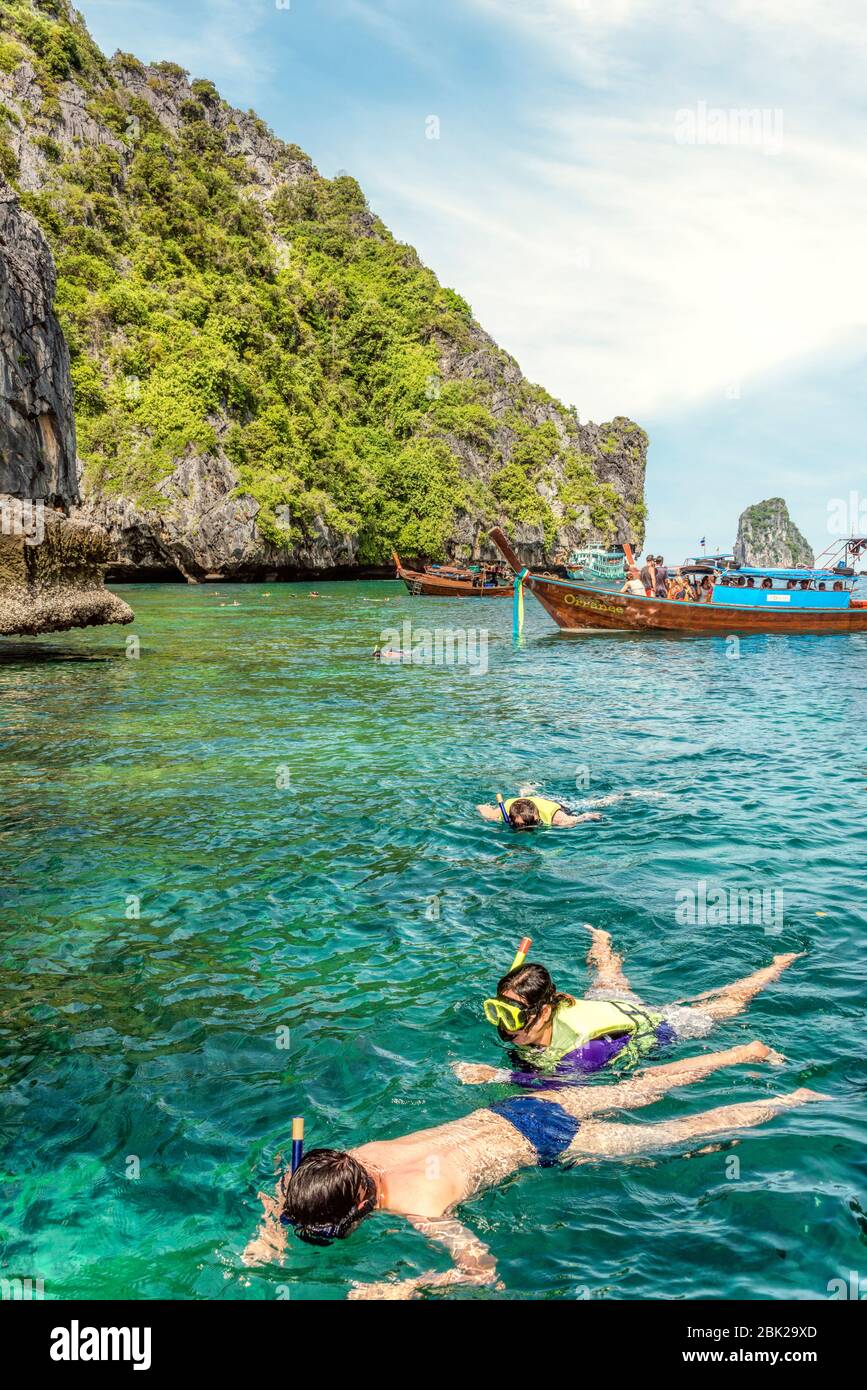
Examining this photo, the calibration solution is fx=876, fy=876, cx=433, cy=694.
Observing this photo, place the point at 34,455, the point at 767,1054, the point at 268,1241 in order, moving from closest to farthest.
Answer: the point at 268,1241 < the point at 767,1054 < the point at 34,455

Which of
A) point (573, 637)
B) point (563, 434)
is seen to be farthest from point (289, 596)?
point (563, 434)

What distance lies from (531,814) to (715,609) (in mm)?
25081

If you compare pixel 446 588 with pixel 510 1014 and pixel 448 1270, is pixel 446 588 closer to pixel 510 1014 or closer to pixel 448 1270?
pixel 510 1014

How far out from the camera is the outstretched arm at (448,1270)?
376cm

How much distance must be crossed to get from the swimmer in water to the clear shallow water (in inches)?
3.8

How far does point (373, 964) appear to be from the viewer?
263 inches

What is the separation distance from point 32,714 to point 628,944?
41.5 feet

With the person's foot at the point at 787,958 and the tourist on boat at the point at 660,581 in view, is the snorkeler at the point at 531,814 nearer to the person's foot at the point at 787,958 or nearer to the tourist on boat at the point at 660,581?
the person's foot at the point at 787,958

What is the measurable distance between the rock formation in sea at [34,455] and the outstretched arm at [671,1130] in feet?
65.4

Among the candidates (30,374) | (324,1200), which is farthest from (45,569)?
(324,1200)

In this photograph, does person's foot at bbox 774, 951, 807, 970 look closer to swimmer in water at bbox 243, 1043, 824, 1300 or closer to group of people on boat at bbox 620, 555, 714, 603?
swimmer in water at bbox 243, 1043, 824, 1300

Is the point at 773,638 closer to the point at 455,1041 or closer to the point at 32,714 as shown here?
the point at 32,714

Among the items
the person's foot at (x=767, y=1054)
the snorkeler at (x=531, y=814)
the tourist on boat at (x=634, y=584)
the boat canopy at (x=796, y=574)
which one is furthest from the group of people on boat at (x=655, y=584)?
the person's foot at (x=767, y=1054)

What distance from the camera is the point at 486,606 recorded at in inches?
2105
